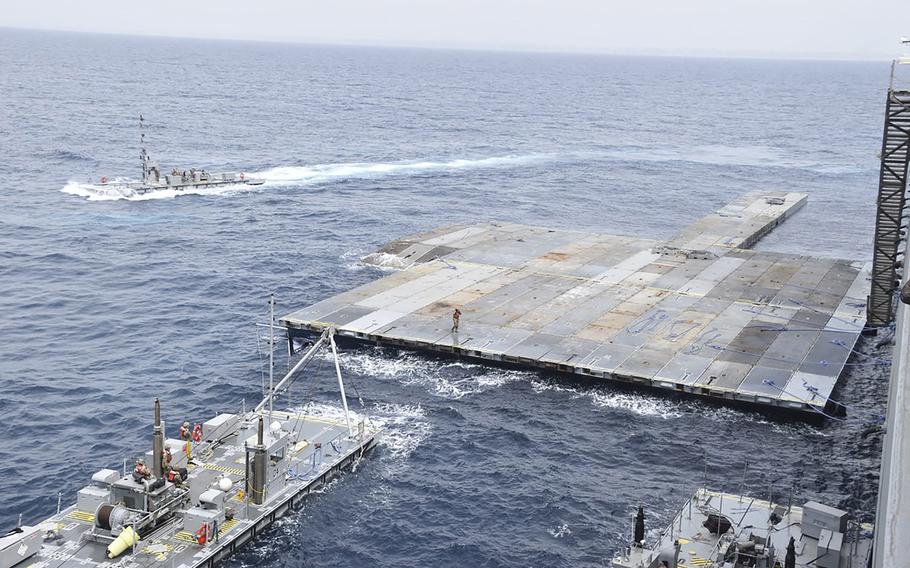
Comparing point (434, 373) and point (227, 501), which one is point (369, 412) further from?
point (227, 501)

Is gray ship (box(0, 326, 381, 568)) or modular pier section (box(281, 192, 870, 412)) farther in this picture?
modular pier section (box(281, 192, 870, 412))

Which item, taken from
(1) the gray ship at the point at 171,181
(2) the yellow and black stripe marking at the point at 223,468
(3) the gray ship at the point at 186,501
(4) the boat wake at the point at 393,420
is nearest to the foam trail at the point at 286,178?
(1) the gray ship at the point at 171,181

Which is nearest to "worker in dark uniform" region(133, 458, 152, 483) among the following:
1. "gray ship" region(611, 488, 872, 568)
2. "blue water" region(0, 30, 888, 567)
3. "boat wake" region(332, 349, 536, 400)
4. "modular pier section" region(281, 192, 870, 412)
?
"blue water" region(0, 30, 888, 567)

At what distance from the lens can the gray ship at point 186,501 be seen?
55.7 metres

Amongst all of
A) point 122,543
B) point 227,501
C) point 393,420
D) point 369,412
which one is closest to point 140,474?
point 122,543

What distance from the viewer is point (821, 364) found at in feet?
277

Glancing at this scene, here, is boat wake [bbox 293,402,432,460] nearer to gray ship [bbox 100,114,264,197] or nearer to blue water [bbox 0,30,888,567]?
blue water [bbox 0,30,888,567]

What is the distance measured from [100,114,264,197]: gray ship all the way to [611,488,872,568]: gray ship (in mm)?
122533

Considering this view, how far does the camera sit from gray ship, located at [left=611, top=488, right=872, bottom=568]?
170 feet

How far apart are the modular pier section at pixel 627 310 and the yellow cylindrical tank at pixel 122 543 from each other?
119 ft

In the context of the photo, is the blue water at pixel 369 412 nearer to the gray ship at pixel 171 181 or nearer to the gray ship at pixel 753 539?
the gray ship at pixel 753 539

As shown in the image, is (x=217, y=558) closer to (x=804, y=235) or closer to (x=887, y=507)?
Answer: (x=887, y=507)

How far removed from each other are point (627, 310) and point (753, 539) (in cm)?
4543

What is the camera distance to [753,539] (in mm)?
54125
